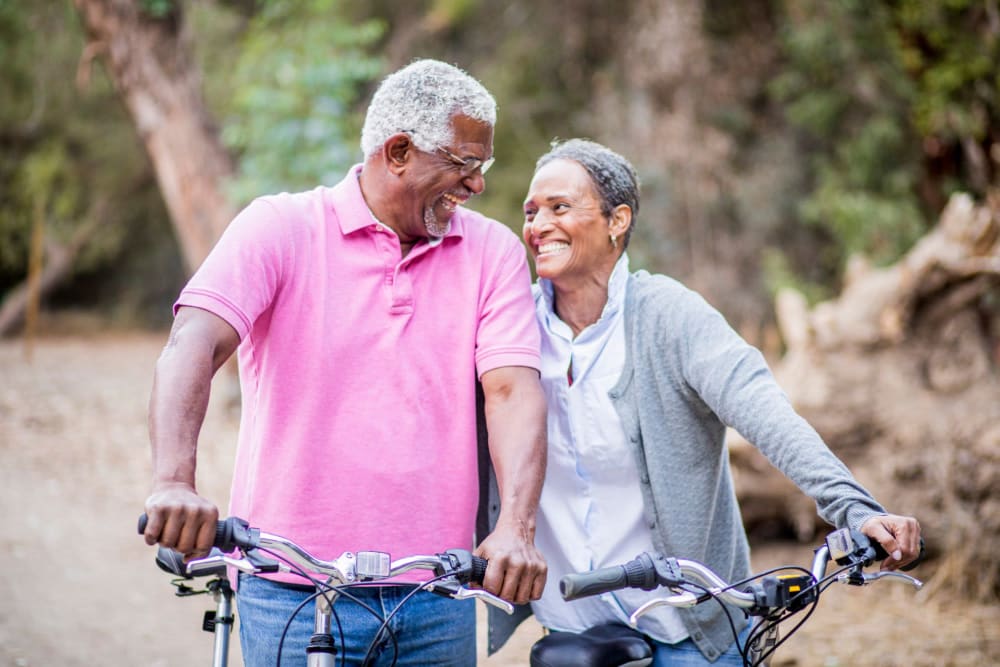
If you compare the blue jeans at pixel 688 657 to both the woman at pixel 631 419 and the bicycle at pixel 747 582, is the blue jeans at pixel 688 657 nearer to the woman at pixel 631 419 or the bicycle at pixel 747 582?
the woman at pixel 631 419

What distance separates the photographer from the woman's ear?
2.85 m

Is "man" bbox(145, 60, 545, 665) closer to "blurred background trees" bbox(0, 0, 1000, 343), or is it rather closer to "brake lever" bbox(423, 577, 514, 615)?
"brake lever" bbox(423, 577, 514, 615)

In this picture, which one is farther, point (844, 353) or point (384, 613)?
point (844, 353)

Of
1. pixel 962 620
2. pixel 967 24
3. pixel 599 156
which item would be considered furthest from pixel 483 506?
pixel 967 24

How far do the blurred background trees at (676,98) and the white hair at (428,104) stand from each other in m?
7.70

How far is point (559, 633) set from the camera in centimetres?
259

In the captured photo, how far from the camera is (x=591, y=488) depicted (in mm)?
2664

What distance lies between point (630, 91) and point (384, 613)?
12.3 metres

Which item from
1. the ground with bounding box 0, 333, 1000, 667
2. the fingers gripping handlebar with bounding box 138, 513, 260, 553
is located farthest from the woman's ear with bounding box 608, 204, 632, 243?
the ground with bounding box 0, 333, 1000, 667

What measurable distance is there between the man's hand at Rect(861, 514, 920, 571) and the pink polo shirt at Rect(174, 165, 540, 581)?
840 millimetres

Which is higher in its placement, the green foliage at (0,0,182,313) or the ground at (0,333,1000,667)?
the green foliage at (0,0,182,313)

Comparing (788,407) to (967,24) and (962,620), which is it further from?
(967,24)

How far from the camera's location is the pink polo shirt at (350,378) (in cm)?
233

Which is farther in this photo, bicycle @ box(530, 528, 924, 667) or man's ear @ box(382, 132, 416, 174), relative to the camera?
man's ear @ box(382, 132, 416, 174)
